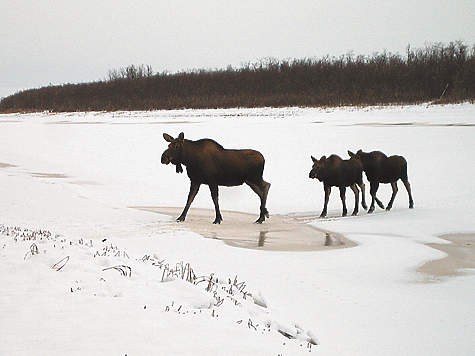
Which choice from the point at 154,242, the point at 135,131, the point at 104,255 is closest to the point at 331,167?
the point at 154,242

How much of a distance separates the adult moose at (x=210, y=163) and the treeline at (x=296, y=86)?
102 feet

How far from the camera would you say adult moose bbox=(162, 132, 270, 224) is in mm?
13070

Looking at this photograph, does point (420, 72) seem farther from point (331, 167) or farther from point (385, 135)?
point (331, 167)

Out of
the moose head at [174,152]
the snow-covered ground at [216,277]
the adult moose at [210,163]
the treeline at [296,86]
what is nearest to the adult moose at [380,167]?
the snow-covered ground at [216,277]

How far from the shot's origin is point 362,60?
2781 inches

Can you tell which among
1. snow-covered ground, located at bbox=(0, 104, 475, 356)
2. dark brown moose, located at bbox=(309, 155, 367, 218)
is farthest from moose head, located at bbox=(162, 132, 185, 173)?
dark brown moose, located at bbox=(309, 155, 367, 218)

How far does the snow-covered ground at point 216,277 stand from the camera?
4.54 m

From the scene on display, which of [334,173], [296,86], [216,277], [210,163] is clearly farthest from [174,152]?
[296,86]

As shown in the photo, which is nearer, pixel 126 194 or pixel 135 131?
pixel 126 194

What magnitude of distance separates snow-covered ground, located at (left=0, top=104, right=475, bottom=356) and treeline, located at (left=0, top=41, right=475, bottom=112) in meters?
29.2

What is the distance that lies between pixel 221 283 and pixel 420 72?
57.0m

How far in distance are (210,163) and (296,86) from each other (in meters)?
52.1

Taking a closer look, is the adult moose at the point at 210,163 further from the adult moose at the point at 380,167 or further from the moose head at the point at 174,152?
the adult moose at the point at 380,167

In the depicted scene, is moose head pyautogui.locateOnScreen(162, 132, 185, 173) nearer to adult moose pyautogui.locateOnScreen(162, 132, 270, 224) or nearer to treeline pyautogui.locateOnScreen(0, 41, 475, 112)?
adult moose pyautogui.locateOnScreen(162, 132, 270, 224)
